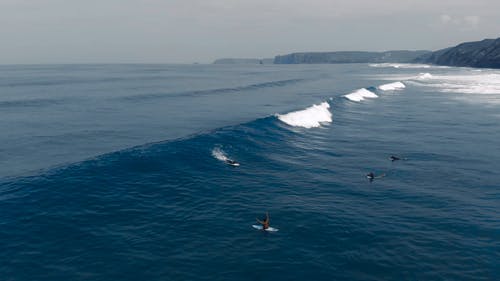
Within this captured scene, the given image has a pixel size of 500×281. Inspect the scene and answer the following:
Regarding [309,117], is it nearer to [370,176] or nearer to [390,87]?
[370,176]

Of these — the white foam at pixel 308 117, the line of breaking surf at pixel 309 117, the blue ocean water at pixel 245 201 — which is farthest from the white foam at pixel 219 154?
the white foam at pixel 308 117

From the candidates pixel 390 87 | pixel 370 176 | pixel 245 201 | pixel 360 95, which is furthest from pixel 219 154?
pixel 390 87

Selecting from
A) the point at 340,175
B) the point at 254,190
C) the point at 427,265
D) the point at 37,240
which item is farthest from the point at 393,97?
the point at 37,240

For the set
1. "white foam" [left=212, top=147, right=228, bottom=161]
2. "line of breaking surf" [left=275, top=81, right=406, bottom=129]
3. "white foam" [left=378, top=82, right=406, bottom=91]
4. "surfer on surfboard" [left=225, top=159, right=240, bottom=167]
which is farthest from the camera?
"white foam" [left=378, top=82, right=406, bottom=91]

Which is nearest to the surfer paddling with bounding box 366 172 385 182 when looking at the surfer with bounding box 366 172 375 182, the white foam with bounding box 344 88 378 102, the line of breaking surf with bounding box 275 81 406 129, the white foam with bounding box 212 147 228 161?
the surfer with bounding box 366 172 375 182

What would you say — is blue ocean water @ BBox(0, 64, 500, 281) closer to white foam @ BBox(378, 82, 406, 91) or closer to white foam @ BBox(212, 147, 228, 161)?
white foam @ BBox(212, 147, 228, 161)

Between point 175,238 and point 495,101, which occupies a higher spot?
point 495,101

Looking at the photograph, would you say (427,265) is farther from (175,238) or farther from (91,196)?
(91,196)
